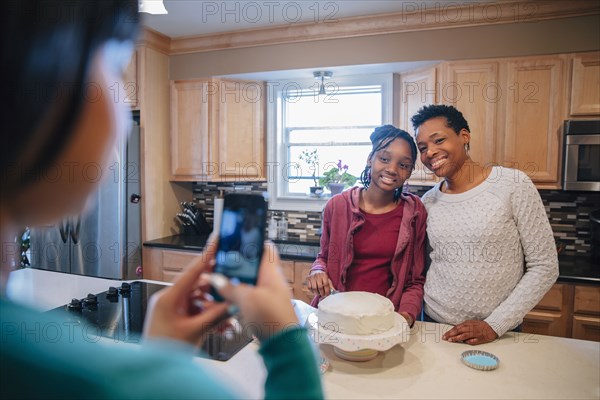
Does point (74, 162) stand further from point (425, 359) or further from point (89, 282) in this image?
point (89, 282)

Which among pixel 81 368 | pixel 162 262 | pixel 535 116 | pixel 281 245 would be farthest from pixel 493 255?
pixel 162 262

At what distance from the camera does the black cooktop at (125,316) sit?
1115 mm

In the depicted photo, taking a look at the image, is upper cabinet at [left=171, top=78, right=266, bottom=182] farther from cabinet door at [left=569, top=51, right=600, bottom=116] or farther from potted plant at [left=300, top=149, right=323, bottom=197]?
cabinet door at [left=569, top=51, right=600, bottom=116]

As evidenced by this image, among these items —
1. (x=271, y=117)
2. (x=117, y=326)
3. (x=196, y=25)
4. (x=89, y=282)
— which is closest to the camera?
(x=117, y=326)

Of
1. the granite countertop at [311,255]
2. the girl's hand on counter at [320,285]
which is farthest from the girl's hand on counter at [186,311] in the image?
the granite countertop at [311,255]

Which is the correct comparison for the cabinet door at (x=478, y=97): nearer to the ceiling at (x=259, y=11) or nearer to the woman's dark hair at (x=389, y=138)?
the ceiling at (x=259, y=11)

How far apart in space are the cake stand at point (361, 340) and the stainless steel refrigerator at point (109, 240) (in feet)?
→ 5.12

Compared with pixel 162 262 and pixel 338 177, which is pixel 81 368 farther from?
pixel 338 177

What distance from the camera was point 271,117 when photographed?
3268 millimetres

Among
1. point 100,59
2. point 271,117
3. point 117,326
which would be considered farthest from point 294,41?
point 100,59

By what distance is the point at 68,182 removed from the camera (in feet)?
0.82

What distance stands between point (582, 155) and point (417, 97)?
1.02 meters

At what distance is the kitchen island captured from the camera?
0.95m

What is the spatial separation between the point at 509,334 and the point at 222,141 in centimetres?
233
